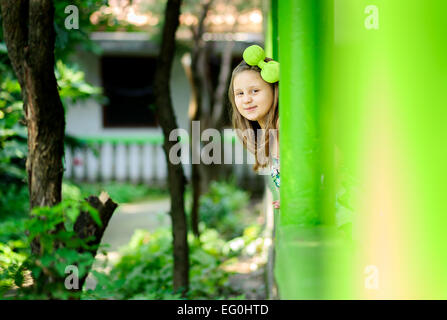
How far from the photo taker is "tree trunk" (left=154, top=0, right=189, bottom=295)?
4.99m

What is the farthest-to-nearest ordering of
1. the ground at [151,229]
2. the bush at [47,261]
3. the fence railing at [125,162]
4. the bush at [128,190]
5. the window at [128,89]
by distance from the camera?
the window at [128,89]
the fence railing at [125,162]
the bush at [128,190]
the ground at [151,229]
the bush at [47,261]

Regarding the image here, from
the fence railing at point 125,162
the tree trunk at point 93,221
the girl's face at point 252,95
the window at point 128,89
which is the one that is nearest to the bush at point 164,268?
the tree trunk at point 93,221

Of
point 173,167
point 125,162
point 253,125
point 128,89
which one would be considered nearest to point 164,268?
point 173,167

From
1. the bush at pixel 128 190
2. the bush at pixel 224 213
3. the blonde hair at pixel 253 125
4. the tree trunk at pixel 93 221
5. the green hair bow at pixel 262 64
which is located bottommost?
the bush at pixel 128 190

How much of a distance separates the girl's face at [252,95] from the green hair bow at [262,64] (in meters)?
0.05

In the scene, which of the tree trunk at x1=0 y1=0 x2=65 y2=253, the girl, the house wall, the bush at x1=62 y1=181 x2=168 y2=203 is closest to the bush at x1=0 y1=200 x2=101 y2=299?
the tree trunk at x1=0 y1=0 x2=65 y2=253

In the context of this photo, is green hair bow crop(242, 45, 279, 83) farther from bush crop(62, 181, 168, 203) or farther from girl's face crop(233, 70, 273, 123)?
bush crop(62, 181, 168, 203)

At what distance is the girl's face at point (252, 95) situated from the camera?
10.8ft

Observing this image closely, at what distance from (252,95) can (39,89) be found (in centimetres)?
111

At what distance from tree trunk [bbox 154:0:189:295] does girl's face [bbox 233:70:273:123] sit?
1754 millimetres

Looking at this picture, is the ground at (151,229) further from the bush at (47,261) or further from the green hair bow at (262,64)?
the green hair bow at (262,64)

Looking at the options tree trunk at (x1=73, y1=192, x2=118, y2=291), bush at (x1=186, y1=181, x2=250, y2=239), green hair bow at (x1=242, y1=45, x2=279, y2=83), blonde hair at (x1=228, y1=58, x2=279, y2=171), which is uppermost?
green hair bow at (x1=242, y1=45, x2=279, y2=83)

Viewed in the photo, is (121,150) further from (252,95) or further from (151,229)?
(252,95)

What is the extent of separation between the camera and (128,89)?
14.0 metres
